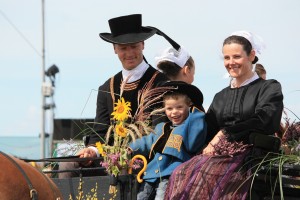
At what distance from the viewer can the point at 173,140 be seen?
5.69 m

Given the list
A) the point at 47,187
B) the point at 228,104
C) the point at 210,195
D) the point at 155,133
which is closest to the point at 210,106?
the point at 228,104

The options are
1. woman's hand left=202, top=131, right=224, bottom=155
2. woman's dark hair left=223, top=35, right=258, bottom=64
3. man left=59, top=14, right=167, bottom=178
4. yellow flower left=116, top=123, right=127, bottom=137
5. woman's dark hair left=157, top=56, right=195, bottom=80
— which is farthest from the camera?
woman's dark hair left=157, top=56, right=195, bottom=80

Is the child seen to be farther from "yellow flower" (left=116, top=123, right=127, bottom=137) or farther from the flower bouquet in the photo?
"yellow flower" (left=116, top=123, right=127, bottom=137)

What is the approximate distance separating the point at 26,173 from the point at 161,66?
2.25 metres

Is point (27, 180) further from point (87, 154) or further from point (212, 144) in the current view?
point (212, 144)

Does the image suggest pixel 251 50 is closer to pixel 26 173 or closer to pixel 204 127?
pixel 204 127

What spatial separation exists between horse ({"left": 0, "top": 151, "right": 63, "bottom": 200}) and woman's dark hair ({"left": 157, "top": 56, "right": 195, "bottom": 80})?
2065 mm

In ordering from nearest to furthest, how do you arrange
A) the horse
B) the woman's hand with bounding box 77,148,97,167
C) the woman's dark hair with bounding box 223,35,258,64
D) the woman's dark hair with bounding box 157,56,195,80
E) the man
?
the horse
the woman's dark hair with bounding box 223,35,258,64
the woman's hand with bounding box 77,148,97,167
the man
the woman's dark hair with bounding box 157,56,195,80

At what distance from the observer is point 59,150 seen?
248 inches

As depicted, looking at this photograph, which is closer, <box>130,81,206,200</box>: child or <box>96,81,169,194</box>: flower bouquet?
<box>96,81,169,194</box>: flower bouquet

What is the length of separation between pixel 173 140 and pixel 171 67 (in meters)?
1.21

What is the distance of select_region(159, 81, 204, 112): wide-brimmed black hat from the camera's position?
18.9 feet

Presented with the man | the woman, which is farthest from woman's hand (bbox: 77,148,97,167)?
the woman

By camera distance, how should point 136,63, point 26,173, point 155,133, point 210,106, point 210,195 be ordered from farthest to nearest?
point 136,63 → point 210,106 → point 155,133 → point 210,195 → point 26,173
